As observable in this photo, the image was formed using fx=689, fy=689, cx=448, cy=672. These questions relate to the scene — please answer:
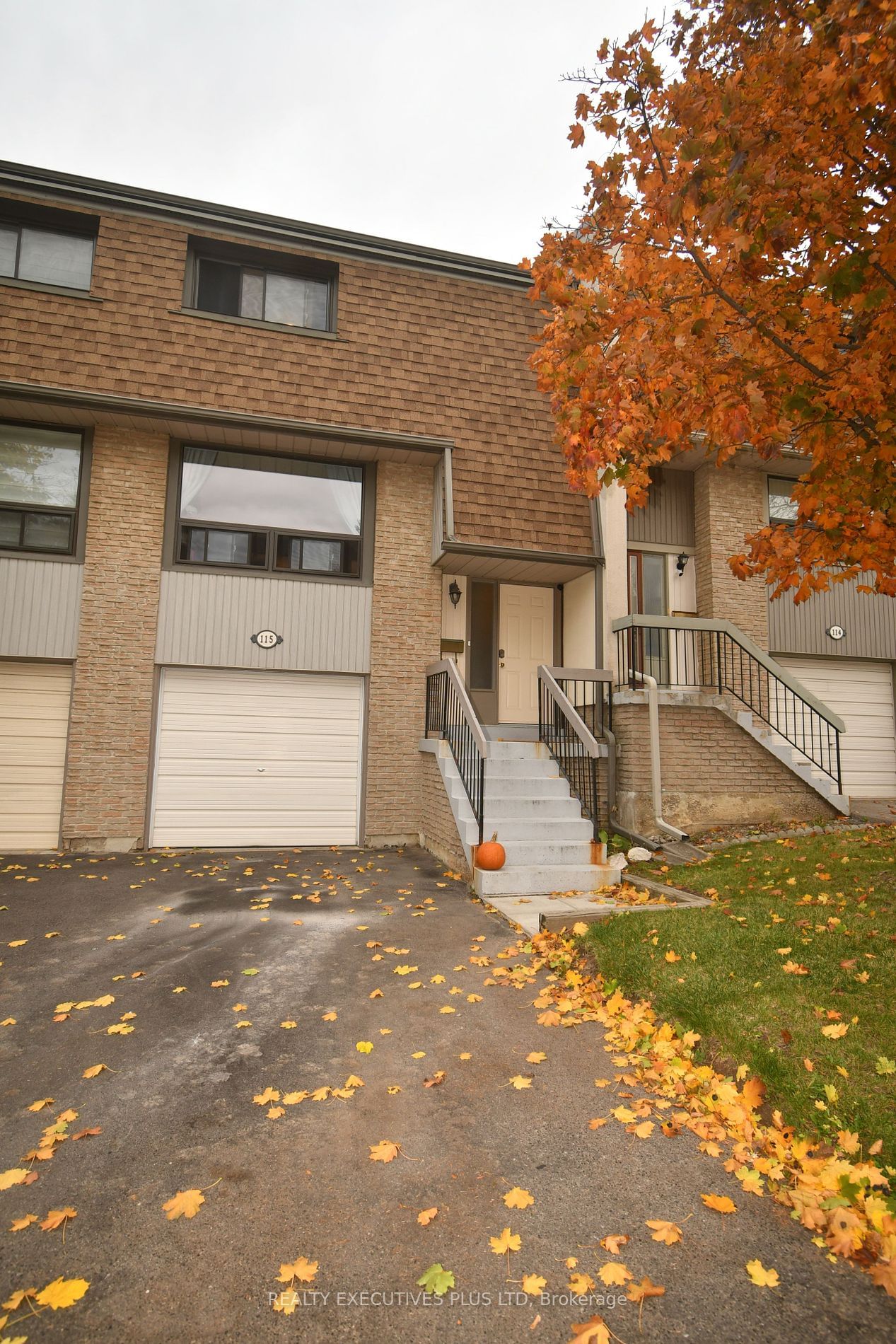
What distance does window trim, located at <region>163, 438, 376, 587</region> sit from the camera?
33.0 feet

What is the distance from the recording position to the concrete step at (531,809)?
7.89 m

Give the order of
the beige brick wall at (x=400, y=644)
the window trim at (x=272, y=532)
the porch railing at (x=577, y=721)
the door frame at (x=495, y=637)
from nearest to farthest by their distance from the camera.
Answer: the porch railing at (x=577, y=721), the window trim at (x=272, y=532), the beige brick wall at (x=400, y=644), the door frame at (x=495, y=637)

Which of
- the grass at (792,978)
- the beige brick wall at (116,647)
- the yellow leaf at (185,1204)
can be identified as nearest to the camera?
the yellow leaf at (185,1204)

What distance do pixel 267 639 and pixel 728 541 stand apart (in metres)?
7.92

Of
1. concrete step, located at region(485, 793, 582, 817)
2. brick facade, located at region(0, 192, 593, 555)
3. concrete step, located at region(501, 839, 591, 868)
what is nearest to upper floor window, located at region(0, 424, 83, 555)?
brick facade, located at region(0, 192, 593, 555)

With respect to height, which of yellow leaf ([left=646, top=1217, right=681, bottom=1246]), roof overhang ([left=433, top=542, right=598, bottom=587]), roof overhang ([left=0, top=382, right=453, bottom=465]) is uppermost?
roof overhang ([left=0, top=382, right=453, bottom=465])

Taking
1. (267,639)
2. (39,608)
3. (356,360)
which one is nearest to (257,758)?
(267,639)

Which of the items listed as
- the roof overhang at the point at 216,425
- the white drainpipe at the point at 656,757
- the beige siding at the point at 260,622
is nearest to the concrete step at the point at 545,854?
the white drainpipe at the point at 656,757

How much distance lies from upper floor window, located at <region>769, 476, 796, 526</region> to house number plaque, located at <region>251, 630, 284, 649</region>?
29.6 feet

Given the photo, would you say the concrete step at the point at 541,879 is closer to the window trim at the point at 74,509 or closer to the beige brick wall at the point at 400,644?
the beige brick wall at the point at 400,644

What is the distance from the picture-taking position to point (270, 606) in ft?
33.6

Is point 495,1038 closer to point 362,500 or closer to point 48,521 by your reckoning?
point 362,500

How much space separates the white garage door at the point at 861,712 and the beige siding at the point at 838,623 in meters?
0.31

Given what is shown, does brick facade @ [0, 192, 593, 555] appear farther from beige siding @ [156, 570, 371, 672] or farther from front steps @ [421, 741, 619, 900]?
front steps @ [421, 741, 619, 900]
